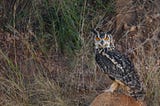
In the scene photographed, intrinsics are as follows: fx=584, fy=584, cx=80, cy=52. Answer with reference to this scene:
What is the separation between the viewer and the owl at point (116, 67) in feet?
18.6

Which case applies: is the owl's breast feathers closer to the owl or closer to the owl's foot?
the owl

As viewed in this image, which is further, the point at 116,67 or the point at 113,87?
the point at 113,87

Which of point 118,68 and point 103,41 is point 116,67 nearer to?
point 118,68

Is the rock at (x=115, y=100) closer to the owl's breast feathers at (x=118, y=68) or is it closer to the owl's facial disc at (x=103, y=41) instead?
the owl's breast feathers at (x=118, y=68)

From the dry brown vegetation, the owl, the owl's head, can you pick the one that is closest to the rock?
the owl

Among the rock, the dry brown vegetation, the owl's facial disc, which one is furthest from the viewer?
the dry brown vegetation

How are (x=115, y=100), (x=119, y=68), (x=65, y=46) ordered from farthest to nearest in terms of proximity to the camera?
1. (x=65, y=46)
2. (x=119, y=68)
3. (x=115, y=100)

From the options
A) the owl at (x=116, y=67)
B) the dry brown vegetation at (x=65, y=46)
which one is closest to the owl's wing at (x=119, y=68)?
the owl at (x=116, y=67)

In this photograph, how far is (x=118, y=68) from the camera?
572cm

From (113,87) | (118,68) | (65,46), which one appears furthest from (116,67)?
(65,46)

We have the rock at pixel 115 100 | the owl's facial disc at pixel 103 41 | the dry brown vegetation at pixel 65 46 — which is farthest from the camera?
the dry brown vegetation at pixel 65 46

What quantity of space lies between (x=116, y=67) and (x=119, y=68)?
0.03 metres

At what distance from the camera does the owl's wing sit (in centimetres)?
565

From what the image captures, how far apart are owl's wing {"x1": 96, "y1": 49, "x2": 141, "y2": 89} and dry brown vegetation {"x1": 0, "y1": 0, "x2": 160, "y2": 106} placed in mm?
665
